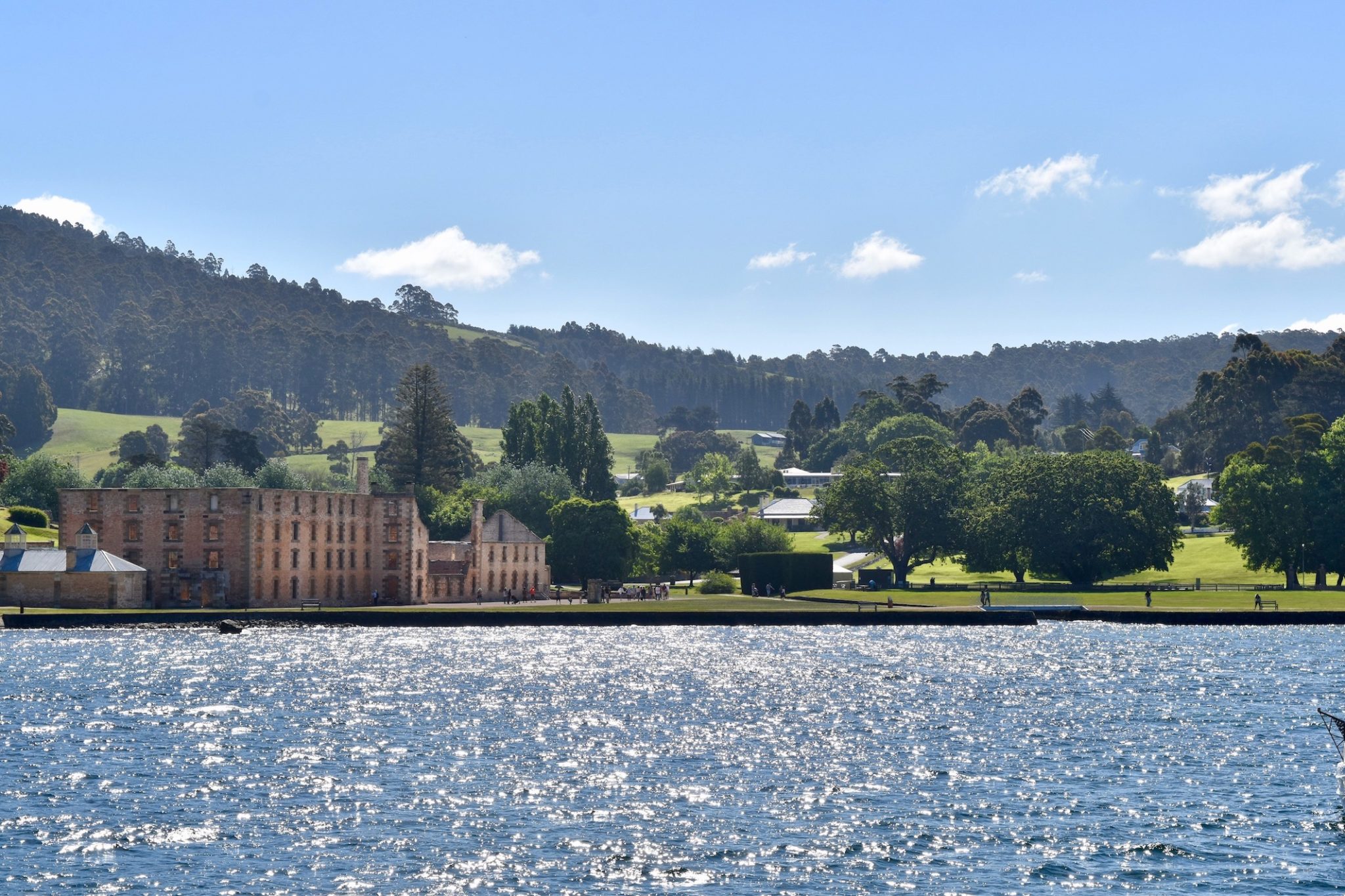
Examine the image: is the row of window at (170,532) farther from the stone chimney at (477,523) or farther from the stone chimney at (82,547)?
the stone chimney at (477,523)

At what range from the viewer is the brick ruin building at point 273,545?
128 meters

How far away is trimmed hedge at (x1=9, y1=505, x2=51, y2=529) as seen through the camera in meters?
161

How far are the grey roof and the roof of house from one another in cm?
3470

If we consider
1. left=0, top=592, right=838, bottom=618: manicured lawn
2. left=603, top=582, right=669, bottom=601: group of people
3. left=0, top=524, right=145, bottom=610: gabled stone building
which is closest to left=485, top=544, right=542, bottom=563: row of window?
left=603, top=582, right=669, bottom=601: group of people

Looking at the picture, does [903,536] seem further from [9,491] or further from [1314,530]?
[9,491]

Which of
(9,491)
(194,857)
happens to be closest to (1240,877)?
(194,857)

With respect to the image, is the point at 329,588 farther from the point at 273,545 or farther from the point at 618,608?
the point at 618,608

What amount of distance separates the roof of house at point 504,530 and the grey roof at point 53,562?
3470 cm

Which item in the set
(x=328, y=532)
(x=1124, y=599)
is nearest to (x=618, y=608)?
(x=328, y=532)

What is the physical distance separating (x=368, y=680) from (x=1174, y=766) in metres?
41.2

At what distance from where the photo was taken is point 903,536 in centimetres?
16875

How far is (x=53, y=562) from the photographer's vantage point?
4791 inches

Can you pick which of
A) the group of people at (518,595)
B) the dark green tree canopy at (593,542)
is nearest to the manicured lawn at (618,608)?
the group of people at (518,595)

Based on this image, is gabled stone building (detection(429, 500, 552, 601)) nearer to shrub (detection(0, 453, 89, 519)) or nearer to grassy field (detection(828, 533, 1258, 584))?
grassy field (detection(828, 533, 1258, 584))
